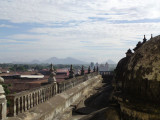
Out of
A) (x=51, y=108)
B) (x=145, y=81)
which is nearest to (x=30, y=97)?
(x=51, y=108)

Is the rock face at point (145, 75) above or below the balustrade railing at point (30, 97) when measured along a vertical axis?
above

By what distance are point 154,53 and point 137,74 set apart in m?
0.30

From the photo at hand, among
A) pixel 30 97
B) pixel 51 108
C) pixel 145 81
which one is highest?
pixel 145 81

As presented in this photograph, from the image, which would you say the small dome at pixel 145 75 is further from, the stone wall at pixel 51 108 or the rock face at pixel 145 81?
the stone wall at pixel 51 108

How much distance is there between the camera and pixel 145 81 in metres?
2.18

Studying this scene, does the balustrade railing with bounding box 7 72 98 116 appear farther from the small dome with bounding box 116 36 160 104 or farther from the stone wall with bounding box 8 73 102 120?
the small dome with bounding box 116 36 160 104

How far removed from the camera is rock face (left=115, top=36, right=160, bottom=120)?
6.87ft

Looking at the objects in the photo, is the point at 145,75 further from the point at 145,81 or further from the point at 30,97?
the point at 30,97

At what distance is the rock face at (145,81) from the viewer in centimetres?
209

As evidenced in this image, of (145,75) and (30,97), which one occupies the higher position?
(145,75)

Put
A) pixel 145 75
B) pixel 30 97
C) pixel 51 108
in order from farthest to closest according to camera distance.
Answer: pixel 51 108, pixel 30 97, pixel 145 75

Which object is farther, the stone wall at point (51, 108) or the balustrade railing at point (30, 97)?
the stone wall at point (51, 108)

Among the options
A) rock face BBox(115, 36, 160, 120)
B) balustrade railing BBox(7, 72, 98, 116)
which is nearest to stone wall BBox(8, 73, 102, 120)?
balustrade railing BBox(7, 72, 98, 116)

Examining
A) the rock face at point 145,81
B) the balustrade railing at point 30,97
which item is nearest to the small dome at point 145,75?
the rock face at point 145,81
